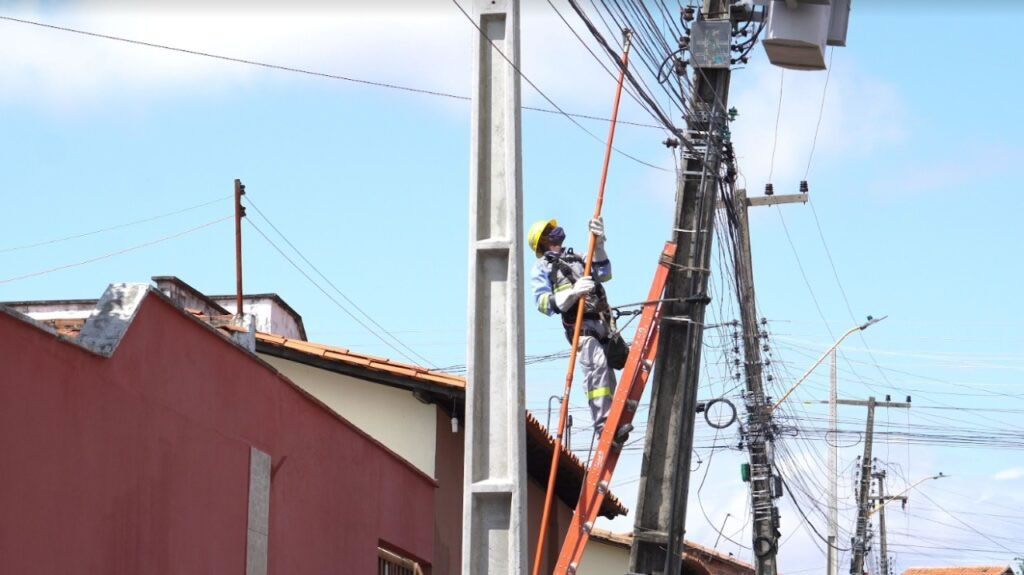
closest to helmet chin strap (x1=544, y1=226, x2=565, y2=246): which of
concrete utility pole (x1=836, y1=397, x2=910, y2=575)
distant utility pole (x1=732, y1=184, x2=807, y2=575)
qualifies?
distant utility pole (x1=732, y1=184, x2=807, y2=575)

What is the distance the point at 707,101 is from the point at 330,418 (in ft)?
14.2

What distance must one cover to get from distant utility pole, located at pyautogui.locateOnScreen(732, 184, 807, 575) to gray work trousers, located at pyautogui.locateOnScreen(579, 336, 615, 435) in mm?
12596

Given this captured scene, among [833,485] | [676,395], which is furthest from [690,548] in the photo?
[676,395]

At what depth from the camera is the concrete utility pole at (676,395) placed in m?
13.1

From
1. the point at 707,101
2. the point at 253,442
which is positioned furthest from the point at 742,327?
the point at 253,442

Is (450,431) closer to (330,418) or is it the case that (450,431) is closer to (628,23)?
(330,418)

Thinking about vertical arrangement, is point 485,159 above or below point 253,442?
above

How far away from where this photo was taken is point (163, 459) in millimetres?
Answer: 10547

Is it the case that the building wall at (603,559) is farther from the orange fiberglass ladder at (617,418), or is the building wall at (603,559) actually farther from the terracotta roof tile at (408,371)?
the orange fiberglass ladder at (617,418)

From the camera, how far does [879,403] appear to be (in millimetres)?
43312

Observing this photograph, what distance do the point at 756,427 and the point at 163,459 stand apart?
17157 mm

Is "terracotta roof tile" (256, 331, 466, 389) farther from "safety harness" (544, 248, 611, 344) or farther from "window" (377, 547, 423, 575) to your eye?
"safety harness" (544, 248, 611, 344)

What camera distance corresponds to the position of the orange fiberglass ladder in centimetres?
1175

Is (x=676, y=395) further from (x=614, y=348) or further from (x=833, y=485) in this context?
(x=833, y=485)
